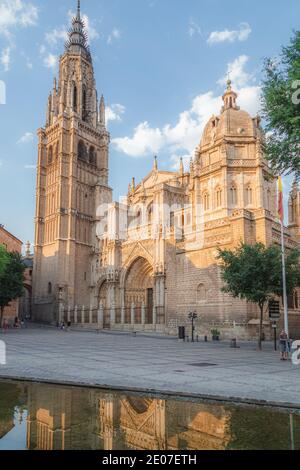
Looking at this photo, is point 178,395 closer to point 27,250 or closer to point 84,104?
point 84,104

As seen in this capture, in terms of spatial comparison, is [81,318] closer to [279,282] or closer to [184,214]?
[184,214]

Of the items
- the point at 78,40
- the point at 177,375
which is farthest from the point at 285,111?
the point at 78,40

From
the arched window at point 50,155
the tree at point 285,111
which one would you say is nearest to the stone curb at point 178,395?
the tree at point 285,111

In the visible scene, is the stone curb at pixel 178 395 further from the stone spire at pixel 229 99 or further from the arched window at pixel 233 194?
the stone spire at pixel 229 99

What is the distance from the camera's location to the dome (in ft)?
136

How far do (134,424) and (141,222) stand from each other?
44887mm

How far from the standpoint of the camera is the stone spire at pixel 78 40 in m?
63.7

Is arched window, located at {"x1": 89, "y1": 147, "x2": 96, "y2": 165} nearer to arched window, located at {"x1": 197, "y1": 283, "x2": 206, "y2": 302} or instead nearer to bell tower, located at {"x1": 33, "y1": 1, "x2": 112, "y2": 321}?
bell tower, located at {"x1": 33, "y1": 1, "x2": 112, "y2": 321}

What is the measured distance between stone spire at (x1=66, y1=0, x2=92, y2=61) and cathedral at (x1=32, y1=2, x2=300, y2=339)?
20 centimetres

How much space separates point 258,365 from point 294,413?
291 inches

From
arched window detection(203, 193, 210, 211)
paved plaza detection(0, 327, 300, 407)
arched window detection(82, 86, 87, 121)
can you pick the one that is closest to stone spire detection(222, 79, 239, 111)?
arched window detection(203, 193, 210, 211)

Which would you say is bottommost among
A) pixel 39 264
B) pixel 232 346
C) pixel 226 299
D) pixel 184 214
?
pixel 232 346

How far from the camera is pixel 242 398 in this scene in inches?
306
